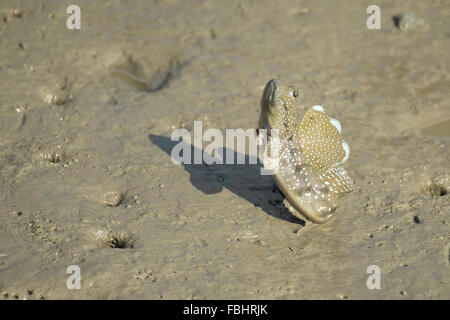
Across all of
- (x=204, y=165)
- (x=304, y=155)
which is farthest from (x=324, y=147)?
(x=204, y=165)

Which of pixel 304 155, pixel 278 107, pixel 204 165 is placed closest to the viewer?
pixel 278 107

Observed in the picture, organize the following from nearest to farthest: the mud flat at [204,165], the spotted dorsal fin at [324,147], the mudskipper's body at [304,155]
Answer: the mud flat at [204,165] → the mudskipper's body at [304,155] → the spotted dorsal fin at [324,147]

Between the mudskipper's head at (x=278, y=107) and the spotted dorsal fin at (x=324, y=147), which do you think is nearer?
the mudskipper's head at (x=278, y=107)

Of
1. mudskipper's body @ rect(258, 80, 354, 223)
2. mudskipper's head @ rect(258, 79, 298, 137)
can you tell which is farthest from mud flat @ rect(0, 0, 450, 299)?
mudskipper's head @ rect(258, 79, 298, 137)

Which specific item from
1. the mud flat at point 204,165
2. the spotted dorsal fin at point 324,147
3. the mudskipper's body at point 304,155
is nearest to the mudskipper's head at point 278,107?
the mudskipper's body at point 304,155

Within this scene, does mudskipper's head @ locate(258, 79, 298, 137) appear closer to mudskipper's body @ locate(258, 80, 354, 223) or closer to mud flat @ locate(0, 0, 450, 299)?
mudskipper's body @ locate(258, 80, 354, 223)

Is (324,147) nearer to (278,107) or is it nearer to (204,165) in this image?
(278,107)

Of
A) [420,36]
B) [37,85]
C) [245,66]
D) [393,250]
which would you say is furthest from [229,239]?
[420,36]

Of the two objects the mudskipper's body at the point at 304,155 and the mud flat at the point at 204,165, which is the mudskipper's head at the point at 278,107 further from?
the mud flat at the point at 204,165
